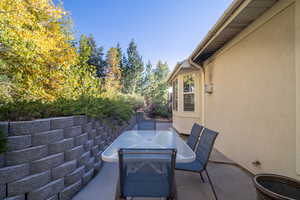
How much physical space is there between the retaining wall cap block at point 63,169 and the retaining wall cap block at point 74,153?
6 centimetres

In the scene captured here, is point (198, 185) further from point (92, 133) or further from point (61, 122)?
point (61, 122)

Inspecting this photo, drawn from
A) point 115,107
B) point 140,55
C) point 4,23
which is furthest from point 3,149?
point 140,55

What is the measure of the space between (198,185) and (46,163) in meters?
2.13

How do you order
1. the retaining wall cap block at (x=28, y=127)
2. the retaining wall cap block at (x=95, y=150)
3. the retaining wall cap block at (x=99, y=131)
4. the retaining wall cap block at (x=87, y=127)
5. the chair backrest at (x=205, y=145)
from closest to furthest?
the retaining wall cap block at (x=28, y=127) < the chair backrest at (x=205, y=145) < the retaining wall cap block at (x=87, y=127) < the retaining wall cap block at (x=95, y=150) < the retaining wall cap block at (x=99, y=131)

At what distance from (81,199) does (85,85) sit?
9.20 ft

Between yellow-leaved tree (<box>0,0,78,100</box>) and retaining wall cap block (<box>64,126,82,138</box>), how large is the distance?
2.20 m

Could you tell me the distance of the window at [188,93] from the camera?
535 centimetres

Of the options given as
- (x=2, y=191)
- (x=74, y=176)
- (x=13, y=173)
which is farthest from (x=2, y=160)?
(x=74, y=176)

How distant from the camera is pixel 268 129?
87.1 inches

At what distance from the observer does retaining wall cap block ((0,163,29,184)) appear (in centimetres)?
118

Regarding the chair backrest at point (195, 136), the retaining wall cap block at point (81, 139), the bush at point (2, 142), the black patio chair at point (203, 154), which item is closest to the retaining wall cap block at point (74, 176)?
the retaining wall cap block at point (81, 139)

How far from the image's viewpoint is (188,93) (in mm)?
5516

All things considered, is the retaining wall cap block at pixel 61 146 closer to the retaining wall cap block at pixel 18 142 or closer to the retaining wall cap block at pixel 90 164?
the retaining wall cap block at pixel 18 142

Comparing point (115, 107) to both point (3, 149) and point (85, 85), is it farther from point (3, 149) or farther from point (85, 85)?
point (3, 149)
